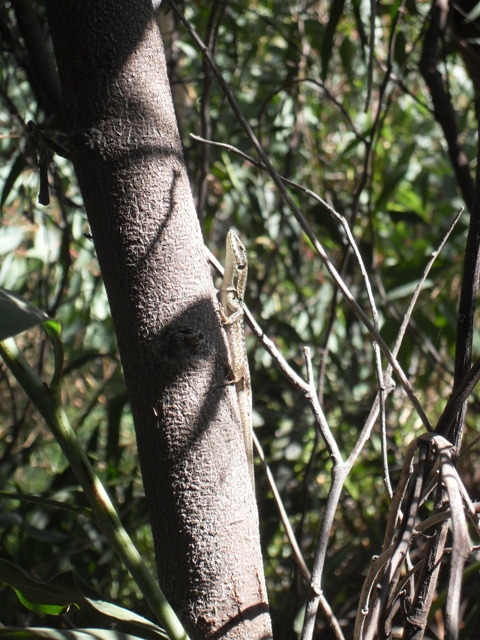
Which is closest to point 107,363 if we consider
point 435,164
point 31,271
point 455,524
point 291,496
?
point 31,271

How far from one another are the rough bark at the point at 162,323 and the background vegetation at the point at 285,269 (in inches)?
22.8

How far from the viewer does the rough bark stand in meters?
0.63

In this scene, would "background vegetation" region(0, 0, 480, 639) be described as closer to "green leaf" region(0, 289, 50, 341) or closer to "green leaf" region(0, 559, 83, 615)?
"green leaf" region(0, 559, 83, 615)

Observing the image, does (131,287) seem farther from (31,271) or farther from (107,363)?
(107,363)

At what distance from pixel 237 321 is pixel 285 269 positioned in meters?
1.19

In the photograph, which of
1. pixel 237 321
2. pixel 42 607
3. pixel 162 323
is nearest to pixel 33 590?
pixel 42 607

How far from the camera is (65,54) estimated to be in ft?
2.19

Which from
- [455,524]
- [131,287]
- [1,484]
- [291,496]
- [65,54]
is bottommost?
[291,496]

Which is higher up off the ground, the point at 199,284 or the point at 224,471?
the point at 199,284

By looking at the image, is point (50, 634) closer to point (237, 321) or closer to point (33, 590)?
point (33, 590)

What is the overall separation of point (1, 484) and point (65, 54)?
1.13m

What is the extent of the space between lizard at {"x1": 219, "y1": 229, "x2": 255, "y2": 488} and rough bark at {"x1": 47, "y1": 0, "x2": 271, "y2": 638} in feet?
0.93

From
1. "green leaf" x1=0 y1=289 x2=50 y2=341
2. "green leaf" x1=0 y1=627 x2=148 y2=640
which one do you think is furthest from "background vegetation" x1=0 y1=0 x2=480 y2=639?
"green leaf" x1=0 y1=289 x2=50 y2=341

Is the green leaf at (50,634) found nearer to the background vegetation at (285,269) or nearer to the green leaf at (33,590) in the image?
the green leaf at (33,590)
